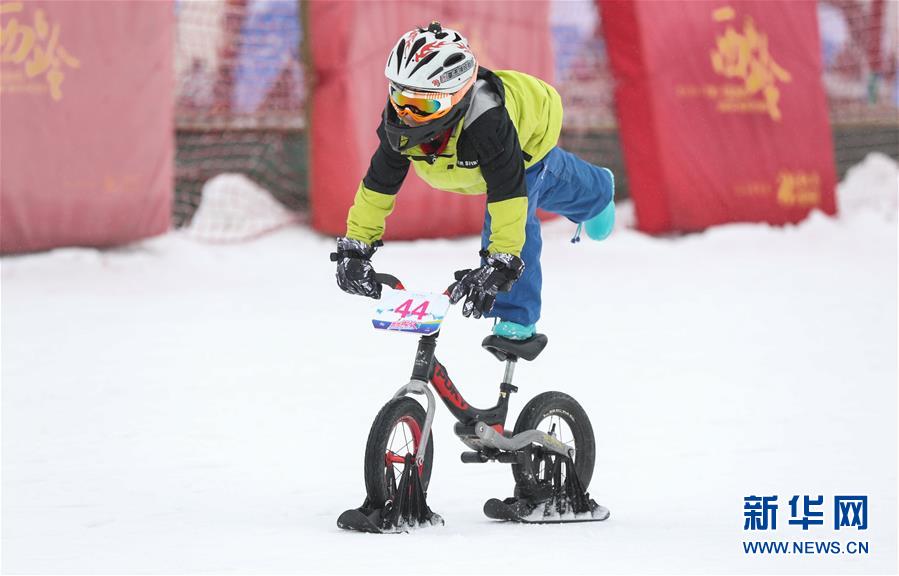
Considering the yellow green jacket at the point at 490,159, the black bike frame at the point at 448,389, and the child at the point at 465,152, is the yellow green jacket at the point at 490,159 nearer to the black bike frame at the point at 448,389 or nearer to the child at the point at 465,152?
the child at the point at 465,152

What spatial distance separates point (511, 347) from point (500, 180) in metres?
0.70

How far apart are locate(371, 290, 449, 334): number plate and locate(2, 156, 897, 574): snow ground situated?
645 mm

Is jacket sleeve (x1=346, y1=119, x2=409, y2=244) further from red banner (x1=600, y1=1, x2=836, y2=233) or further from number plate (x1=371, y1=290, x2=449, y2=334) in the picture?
red banner (x1=600, y1=1, x2=836, y2=233)

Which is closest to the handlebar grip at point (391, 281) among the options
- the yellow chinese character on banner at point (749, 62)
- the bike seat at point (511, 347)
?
the bike seat at point (511, 347)

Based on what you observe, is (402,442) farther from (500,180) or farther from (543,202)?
(543,202)

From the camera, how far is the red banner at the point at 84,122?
841 cm

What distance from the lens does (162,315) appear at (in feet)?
26.3

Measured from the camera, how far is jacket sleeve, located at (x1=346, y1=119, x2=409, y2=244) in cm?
414

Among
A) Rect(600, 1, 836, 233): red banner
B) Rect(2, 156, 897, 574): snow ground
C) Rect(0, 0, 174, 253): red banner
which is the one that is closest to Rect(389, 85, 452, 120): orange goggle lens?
Rect(2, 156, 897, 574): snow ground

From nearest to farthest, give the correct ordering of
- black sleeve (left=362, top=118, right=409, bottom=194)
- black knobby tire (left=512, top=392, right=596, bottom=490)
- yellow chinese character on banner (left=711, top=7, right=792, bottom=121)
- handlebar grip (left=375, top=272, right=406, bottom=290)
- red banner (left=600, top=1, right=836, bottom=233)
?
handlebar grip (left=375, top=272, right=406, bottom=290)
black sleeve (left=362, top=118, right=409, bottom=194)
black knobby tire (left=512, top=392, right=596, bottom=490)
red banner (left=600, top=1, right=836, bottom=233)
yellow chinese character on banner (left=711, top=7, right=792, bottom=121)

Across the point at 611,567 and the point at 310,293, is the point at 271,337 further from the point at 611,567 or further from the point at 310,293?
the point at 611,567

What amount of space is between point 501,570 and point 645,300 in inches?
219

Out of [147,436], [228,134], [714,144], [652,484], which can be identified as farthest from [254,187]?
[652,484]

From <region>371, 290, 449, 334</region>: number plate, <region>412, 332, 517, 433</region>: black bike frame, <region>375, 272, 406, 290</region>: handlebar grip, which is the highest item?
<region>375, 272, 406, 290</region>: handlebar grip
